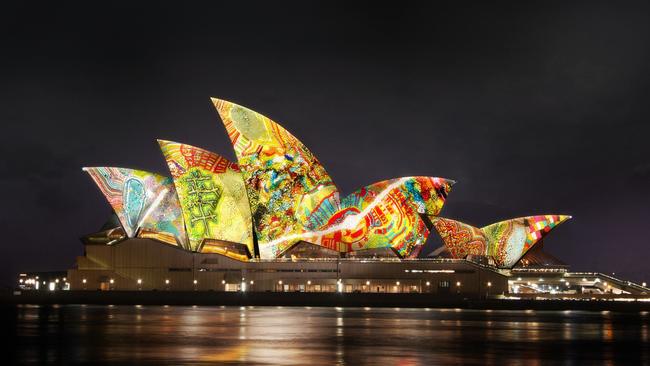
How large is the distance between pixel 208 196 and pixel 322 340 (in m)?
51.6

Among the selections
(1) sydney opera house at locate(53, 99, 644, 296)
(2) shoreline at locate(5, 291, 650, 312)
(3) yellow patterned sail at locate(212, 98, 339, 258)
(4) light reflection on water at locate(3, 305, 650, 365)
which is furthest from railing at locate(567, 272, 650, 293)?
(4) light reflection on water at locate(3, 305, 650, 365)

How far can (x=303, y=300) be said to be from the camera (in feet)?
254

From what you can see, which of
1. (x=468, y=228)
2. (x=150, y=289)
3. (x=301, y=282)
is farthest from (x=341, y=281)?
(x=150, y=289)

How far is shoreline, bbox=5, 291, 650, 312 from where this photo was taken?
70.0 meters

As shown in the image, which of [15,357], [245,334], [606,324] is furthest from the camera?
[606,324]

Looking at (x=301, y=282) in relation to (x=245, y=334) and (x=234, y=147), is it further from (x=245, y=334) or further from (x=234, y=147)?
(x=245, y=334)

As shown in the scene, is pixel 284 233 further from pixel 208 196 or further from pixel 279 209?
pixel 208 196

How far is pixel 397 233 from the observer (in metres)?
85.2

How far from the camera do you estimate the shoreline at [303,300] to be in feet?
230

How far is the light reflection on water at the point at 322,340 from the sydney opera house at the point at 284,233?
34314mm

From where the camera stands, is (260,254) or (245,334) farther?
(260,254)

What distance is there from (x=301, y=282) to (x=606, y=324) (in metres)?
42.8

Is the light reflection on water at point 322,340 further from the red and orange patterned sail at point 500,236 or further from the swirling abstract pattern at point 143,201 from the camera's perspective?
the swirling abstract pattern at point 143,201

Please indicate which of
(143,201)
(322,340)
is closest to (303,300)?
(143,201)
